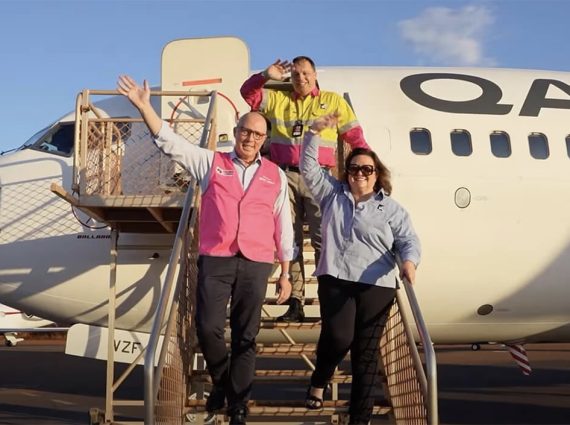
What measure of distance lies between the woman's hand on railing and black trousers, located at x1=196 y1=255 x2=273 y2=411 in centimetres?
82

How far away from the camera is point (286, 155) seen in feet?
19.1

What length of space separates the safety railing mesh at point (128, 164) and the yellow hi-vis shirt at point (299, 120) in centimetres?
212

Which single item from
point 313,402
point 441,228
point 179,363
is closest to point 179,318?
point 179,363

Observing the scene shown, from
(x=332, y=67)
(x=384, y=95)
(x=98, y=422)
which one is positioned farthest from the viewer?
(x=332, y=67)

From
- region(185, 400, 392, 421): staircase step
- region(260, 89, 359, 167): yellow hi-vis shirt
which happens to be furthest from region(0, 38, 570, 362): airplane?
region(185, 400, 392, 421): staircase step

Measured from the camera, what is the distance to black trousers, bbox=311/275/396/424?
15.0 ft

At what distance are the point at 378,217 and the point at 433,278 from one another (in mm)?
4471

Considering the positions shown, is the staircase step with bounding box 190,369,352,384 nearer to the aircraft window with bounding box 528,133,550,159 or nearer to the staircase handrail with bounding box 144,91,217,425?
the staircase handrail with bounding box 144,91,217,425

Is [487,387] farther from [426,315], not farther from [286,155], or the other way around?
[286,155]

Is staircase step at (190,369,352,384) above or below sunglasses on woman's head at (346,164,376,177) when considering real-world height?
below

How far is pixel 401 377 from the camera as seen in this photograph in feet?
17.7

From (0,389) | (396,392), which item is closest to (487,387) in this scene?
(0,389)

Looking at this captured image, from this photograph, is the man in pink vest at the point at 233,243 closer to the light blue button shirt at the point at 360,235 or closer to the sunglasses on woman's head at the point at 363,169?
the light blue button shirt at the point at 360,235

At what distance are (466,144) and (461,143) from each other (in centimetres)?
6
